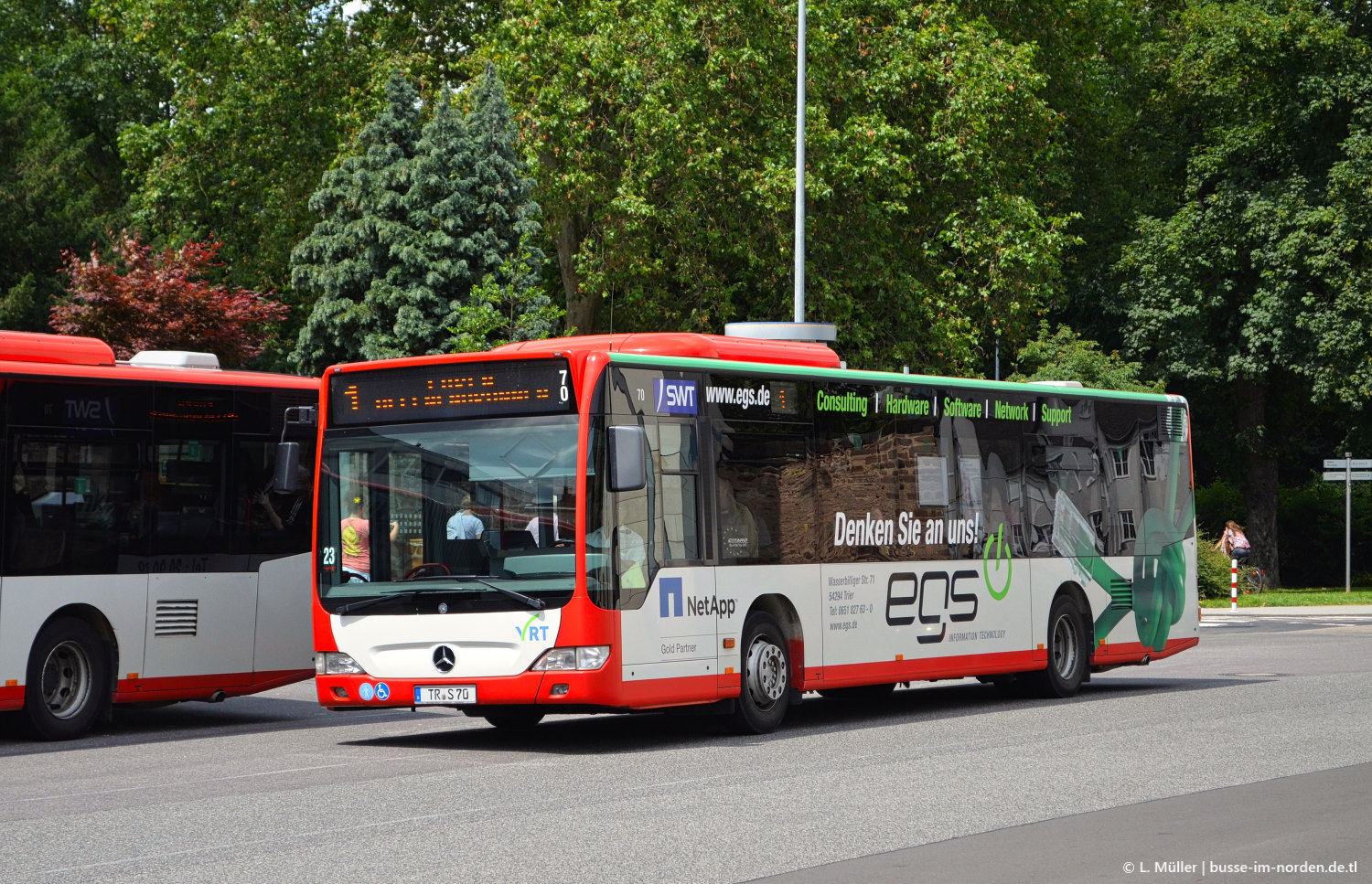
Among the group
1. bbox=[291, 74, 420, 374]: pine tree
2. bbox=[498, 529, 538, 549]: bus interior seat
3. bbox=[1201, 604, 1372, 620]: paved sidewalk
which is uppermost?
bbox=[291, 74, 420, 374]: pine tree

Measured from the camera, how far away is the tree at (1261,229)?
135 feet

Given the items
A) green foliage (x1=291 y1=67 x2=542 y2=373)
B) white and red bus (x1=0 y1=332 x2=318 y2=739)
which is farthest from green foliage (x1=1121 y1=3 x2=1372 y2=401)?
white and red bus (x1=0 y1=332 x2=318 y2=739)

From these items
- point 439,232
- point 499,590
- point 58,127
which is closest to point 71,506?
point 499,590

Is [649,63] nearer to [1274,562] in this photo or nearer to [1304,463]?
[1274,562]

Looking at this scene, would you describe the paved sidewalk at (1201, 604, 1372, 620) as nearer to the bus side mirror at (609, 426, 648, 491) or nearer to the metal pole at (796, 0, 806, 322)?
the metal pole at (796, 0, 806, 322)

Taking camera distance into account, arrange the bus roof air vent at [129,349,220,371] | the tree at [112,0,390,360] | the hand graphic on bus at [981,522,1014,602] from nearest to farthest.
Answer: the bus roof air vent at [129,349,220,371] < the hand graphic on bus at [981,522,1014,602] < the tree at [112,0,390,360]

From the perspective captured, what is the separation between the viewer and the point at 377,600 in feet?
43.3

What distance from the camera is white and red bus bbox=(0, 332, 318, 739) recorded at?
13.9 m

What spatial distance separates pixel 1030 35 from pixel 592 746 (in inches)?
1337

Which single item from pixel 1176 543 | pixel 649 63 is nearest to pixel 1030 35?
pixel 649 63

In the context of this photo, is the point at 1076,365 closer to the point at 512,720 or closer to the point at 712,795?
the point at 512,720

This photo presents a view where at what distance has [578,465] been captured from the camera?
41.6 feet

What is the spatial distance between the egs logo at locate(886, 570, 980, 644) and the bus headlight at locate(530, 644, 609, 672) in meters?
3.60

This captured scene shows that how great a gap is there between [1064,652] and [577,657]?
6.81 meters
